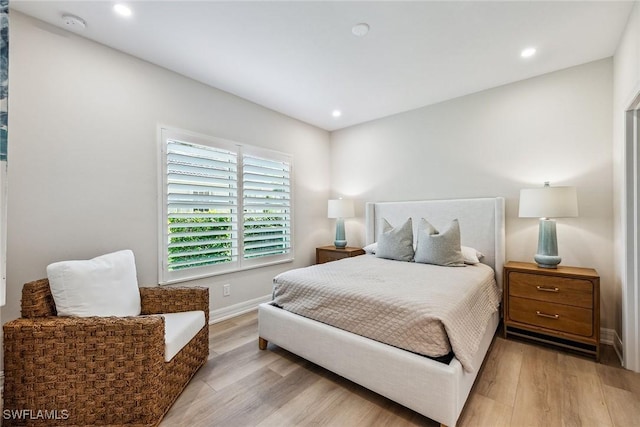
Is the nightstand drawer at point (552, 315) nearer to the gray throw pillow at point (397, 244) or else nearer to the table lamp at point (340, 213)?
the gray throw pillow at point (397, 244)

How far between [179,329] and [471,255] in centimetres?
273

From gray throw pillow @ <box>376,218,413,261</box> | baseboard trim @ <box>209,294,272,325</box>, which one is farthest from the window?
gray throw pillow @ <box>376,218,413,261</box>

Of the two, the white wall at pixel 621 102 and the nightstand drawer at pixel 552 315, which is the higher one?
the white wall at pixel 621 102

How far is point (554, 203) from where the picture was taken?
231cm

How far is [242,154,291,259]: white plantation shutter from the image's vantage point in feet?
10.8

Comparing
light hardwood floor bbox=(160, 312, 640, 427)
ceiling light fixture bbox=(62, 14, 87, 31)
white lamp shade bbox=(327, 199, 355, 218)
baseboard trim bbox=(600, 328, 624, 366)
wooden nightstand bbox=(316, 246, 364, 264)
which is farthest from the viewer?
white lamp shade bbox=(327, 199, 355, 218)

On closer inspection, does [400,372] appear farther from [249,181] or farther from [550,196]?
[249,181]

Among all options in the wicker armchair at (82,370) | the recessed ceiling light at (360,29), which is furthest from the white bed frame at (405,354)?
the recessed ceiling light at (360,29)

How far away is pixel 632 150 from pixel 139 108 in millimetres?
4049

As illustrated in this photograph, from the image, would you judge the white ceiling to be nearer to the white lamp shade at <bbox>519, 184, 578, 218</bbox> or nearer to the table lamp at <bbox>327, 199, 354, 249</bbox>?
the white lamp shade at <bbox>519, 184, 578, 218</bbox>

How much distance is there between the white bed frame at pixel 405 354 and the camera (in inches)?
56.1

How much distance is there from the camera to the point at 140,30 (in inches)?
81.4

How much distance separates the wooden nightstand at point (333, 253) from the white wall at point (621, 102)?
2.50 metres

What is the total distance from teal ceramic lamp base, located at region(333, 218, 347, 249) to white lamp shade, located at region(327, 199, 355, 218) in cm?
13
